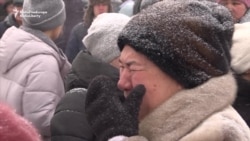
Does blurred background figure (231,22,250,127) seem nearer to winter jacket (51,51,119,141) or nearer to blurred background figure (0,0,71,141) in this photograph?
winter jacket (51,51,119,141)

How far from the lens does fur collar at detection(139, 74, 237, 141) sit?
152 cm

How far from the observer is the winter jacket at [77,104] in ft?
6.14

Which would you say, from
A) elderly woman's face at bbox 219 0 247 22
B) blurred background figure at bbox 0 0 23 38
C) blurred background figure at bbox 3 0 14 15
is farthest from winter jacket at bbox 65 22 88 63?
elderly woman's face at bbox 219 0 247 22

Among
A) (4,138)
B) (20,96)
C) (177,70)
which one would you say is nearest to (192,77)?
(177,70)

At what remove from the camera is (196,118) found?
1520mm

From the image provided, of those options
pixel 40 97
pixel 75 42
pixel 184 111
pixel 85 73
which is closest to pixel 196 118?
pixel 184 111

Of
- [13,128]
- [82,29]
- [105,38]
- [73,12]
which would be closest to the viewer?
[13,128]

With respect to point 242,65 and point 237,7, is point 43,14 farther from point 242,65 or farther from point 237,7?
point 237,7

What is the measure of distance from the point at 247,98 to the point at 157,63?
3.49ft

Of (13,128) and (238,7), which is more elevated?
(13,128)

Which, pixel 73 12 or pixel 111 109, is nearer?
pixel 111 109

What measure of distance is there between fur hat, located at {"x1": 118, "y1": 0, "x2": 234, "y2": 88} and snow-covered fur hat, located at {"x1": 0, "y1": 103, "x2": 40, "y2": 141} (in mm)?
450

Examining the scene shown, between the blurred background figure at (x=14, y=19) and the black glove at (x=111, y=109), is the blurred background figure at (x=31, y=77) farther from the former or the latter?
the blurred background figure at (x=14, y=19)

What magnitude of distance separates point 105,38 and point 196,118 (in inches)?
35.0
